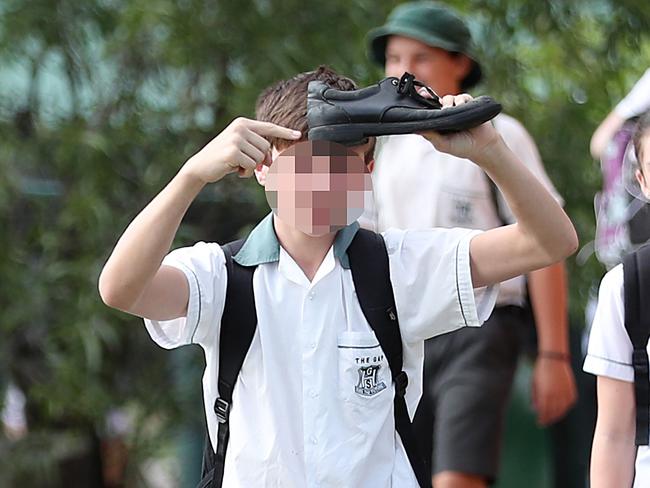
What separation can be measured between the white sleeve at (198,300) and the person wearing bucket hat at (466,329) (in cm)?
111

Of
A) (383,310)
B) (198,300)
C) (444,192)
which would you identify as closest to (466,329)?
(444,192)

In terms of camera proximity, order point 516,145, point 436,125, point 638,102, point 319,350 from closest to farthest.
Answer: point 436,125
point 319,350
point 638,102
point 516,145

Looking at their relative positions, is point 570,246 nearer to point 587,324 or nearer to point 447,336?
point 447,336

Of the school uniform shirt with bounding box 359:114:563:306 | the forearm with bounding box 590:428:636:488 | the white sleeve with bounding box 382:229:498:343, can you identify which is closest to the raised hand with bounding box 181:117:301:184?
the white sleeve with bounding box 382:229:498:343

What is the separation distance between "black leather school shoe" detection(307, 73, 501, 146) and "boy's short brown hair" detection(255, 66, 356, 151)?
0.13 metres

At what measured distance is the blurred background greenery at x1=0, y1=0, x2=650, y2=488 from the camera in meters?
3.75

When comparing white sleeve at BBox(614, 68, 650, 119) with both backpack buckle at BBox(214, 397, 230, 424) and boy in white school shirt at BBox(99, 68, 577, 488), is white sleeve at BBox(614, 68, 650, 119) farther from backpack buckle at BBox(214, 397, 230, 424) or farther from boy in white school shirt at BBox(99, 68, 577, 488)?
backpack buckle at BBox(214, 397, 230, 424)

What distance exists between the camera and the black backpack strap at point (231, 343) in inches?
81.0

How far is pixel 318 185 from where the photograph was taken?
6.32 feet

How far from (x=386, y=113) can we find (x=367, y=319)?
37 cm

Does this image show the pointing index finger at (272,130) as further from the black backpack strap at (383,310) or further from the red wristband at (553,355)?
the red wristband at (553,355)

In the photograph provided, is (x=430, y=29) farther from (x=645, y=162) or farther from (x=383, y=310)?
(x=383, y=310)

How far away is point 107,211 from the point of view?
374 centimetres

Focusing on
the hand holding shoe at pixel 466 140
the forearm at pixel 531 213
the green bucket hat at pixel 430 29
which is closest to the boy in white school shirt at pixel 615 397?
the forearm at pixel 531 213
